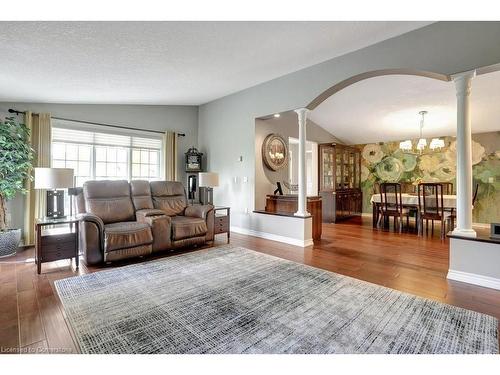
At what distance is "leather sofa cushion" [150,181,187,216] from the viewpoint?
171 inches

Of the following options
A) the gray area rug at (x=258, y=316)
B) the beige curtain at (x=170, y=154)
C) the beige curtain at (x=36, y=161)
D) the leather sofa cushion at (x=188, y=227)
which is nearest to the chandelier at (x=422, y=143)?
the gray area rug at (x=258, y=316)

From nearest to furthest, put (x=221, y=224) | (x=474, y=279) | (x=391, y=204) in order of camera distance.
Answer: (x=474, y=279) < (x=221, y=224) < (x=391, y=204)

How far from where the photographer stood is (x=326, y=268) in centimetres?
308

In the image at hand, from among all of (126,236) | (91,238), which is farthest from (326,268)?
(91,238)

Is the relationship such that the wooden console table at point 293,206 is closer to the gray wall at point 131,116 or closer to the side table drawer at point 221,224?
the side table drawer at point 221,224

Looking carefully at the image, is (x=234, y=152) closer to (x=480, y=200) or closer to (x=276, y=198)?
(x=276, y=198)

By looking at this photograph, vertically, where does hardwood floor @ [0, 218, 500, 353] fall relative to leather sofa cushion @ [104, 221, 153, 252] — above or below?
below

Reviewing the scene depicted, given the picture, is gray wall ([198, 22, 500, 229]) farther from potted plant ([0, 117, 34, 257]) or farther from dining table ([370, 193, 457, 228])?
potted plant ([0, 117, 34, 257])

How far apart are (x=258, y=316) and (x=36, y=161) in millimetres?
4264

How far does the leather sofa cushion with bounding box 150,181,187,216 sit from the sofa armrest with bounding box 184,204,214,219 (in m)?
0.22

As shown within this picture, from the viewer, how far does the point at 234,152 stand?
5.28 metres

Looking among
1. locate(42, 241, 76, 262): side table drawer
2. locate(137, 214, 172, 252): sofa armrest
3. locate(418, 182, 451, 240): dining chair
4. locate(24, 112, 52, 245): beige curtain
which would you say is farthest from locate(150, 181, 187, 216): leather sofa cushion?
locate(418, 182, 451, 240): dining chair

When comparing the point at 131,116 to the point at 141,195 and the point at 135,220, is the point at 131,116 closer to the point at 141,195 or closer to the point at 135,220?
the point at 141,195

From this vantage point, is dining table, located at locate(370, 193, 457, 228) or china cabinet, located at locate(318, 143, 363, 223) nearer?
dining table, located at locate(370, 193, 457, 228)
